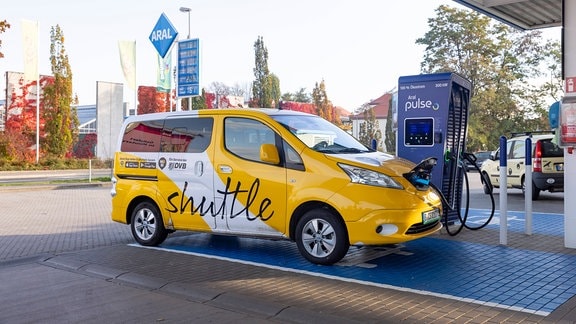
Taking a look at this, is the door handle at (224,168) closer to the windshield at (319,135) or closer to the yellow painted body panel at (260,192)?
the yellow painted body panel at (260,192)

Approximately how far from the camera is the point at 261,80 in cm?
5019

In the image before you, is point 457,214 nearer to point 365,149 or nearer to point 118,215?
point 365,149

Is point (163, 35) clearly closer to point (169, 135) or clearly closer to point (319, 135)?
point (169, 135)

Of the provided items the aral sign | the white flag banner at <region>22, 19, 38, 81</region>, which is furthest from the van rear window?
the white flag banner at <region>22, 19, 38, 81</region>

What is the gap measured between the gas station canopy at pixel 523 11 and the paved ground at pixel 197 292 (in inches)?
153

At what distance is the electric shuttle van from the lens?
6.41 metres

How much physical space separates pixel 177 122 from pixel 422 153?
376 cm

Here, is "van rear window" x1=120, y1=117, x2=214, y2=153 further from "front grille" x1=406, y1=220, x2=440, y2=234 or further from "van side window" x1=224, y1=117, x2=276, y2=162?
"front grille" x1=406, y1=220, x2=440, y2=234

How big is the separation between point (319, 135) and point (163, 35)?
10.5 metres

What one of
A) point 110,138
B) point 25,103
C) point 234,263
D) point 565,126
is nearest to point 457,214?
point 565,126

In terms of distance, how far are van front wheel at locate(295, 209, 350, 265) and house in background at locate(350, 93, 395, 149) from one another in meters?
45.2

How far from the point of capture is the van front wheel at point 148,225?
824 centimetres

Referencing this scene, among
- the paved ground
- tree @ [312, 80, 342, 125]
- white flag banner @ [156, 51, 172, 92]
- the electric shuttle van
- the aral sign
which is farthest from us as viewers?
tree @ [312, 80, 342, 125]

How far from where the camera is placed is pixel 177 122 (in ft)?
26.6
